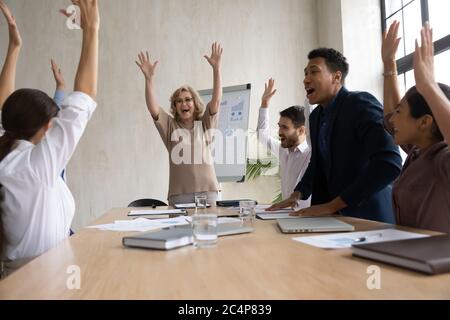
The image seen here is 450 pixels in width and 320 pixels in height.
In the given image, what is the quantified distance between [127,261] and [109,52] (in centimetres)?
429

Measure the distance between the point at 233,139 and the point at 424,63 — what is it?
3.11 metres

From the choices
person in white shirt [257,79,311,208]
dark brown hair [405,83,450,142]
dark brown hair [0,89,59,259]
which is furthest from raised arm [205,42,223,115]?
dark brown hair [0,89,59,259]

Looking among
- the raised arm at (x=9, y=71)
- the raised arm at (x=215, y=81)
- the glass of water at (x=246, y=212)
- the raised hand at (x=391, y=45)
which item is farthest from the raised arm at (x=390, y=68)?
the raised arm at (x=9, y=71)

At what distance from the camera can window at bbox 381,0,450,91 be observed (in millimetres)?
3576

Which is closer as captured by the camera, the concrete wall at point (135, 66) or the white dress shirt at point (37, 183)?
the white dress shirt at point (37, 183)

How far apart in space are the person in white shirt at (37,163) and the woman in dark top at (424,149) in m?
1.15

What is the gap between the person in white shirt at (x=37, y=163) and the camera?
1.27 metres

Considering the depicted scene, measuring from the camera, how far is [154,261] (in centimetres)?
101

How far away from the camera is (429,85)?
1.37 meters

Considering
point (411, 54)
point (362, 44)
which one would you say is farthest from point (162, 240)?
point (362, 44)

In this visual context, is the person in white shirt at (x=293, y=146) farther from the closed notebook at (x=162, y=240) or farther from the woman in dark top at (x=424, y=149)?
the closed notebook at (x=162, y=240)

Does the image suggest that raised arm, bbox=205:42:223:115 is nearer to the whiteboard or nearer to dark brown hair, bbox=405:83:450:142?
the whiteboard
